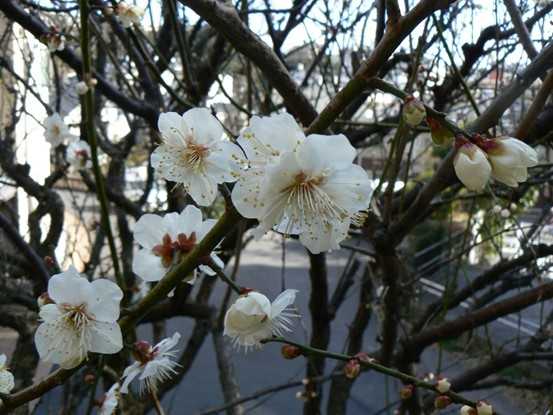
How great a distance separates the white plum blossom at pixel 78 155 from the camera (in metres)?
2.73

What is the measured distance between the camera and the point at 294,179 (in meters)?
0.74

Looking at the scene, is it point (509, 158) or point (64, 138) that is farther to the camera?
point (64, 138)

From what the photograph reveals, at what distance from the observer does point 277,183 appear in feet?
2.32

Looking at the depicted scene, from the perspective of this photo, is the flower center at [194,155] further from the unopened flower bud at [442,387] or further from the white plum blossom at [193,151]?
the unopened flower bud at [442,387]

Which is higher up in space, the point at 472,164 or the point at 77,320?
the point at 472,164

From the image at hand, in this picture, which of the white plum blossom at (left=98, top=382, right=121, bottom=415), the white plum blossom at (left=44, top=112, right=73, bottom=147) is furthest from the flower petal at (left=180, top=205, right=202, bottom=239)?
the white plum blossom at (left=44, top=112, right=73, bottom=147)

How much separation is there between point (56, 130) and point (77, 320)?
218cm

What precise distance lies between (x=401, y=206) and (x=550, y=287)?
1.85ft

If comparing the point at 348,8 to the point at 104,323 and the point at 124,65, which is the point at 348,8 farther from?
the point at 104,323

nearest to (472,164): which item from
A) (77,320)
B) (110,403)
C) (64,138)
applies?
(77,320)

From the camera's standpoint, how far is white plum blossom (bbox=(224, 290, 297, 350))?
869mm

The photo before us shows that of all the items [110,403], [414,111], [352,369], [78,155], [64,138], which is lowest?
[110,403]

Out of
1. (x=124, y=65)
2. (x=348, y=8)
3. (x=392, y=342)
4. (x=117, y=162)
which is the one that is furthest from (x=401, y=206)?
(x=124, y=65)

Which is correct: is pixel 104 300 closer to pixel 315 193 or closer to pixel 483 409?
pixel 315 193
